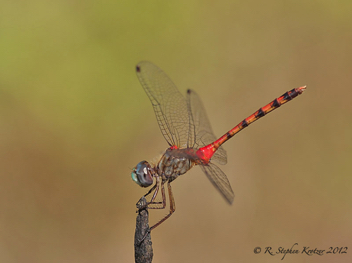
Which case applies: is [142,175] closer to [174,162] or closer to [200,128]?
[174,162]

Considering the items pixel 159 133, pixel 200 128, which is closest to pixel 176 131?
pixel 200 128

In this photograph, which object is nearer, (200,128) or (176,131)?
(176,131)

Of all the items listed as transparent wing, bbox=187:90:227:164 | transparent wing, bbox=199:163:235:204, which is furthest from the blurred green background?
transparent wing, bbox=199:163:235:204

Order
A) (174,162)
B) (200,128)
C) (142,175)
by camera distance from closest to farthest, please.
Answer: (142,175) < (174,162) < (200,128)

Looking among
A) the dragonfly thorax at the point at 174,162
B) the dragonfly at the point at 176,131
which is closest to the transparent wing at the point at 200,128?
the dragonfly at the point at 176,131

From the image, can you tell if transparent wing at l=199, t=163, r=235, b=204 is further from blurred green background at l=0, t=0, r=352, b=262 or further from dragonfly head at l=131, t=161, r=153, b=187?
blurred green background at l=0, t=0, r=352, b=262

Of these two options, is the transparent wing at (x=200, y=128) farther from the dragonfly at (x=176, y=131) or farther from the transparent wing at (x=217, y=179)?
the transparent wing at (x=217, y=179)
